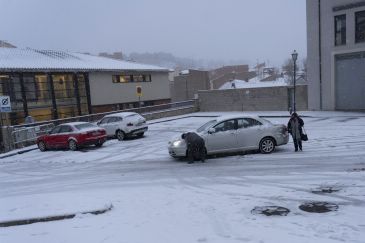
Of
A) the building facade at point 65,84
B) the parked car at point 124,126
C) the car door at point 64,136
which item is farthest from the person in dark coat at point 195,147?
the building facade at point 65,84

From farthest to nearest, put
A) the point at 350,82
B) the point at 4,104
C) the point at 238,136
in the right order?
the point at 350,82 → the point at 4,104 → the point at 238,136

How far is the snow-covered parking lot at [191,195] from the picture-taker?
24.5 feet

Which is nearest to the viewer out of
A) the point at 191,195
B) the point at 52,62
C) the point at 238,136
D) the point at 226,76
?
the point at 191,195

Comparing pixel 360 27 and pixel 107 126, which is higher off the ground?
pixel 360 27

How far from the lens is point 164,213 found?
8.95 m

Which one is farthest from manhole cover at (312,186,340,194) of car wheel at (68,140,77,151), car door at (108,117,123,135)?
car door at (108,117,123,135)

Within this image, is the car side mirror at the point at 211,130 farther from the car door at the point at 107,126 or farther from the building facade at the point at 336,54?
the building facade at the point at 336,54

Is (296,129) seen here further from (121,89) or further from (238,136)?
(121,89)

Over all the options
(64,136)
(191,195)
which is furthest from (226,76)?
(191,195)

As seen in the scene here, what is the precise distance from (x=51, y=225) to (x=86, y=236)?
4.06 ft

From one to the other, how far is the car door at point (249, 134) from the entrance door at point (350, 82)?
16515 mm

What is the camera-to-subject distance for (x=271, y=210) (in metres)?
8.70

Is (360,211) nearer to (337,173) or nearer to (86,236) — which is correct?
(337,173)

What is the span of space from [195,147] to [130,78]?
1283 inches
